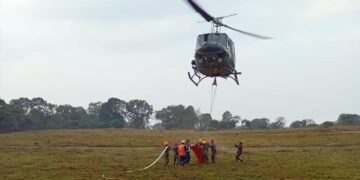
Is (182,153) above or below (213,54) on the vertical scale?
below

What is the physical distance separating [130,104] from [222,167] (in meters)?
145

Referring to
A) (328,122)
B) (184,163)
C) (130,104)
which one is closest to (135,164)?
(184,163)

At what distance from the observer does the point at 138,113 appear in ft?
575

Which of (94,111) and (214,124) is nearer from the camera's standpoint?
(214,124)

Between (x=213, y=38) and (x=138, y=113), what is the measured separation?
149267 mm

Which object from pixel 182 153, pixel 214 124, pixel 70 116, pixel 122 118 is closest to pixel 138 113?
pixel 122 118

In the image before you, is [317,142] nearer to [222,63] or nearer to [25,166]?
[222,63]

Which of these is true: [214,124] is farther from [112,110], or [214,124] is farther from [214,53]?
[214,53]

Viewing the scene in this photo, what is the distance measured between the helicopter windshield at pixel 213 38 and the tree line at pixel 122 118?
9480cm

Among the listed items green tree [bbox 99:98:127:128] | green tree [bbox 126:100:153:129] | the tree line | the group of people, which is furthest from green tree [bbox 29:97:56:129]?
the group of people

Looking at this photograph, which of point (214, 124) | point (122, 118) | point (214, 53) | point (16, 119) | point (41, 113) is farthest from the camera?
point (122, 118)

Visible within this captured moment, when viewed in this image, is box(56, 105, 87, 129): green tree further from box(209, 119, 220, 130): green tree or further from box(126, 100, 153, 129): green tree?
box(209, 119, 220, 130): green tree

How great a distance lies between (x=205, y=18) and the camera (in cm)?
2211

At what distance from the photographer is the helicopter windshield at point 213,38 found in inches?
1078
